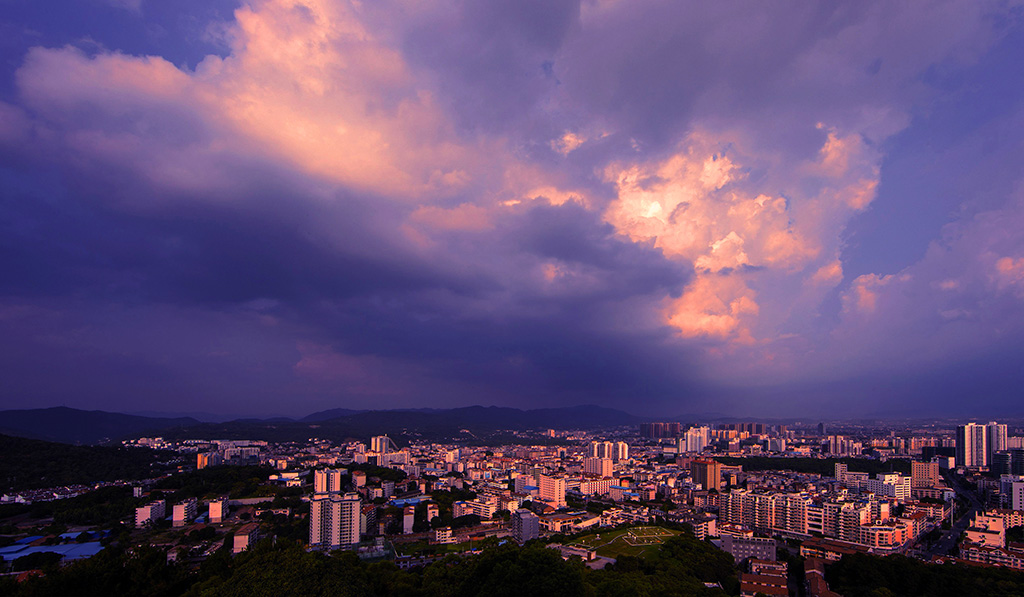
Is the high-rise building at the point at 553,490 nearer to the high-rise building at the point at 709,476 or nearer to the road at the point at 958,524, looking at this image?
the high-rise building at the point at 709,476

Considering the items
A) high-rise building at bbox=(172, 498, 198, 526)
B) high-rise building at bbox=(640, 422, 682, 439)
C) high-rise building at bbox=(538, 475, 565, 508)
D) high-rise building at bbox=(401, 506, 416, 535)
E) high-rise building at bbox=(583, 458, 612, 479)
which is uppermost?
high-rise building at bbox=(172, 498, 198, 526)

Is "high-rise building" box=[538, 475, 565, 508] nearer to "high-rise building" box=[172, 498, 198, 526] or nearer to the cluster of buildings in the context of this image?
the cluster of buildings

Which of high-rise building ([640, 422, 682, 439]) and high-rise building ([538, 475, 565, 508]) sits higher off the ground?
high-rise building ([538, 475, 565, 508])

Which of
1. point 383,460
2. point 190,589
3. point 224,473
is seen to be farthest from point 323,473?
point 190,589

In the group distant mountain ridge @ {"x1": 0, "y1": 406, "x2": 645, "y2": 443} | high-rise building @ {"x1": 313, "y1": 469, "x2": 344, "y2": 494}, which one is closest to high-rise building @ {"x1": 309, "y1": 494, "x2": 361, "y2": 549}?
high-rise building @ {"x1": 313, "y1": 469, "x2": 344, "y2": 494}

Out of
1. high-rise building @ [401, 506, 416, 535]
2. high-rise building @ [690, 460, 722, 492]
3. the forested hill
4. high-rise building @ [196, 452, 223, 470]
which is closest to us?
high-rise building @ [401, 506, 416, 535]

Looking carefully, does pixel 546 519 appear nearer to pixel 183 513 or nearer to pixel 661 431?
pixel 183 513
